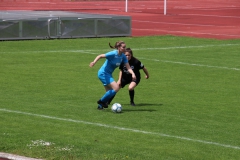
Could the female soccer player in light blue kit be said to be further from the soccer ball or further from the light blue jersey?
the soccer ball

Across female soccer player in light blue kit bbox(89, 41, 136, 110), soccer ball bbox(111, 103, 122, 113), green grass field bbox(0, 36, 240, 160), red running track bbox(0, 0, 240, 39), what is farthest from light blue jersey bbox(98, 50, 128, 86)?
red running track bbox(0, 0, 240, 39)

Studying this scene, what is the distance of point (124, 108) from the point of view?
18.2 m

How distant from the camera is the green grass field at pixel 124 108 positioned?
526 inches

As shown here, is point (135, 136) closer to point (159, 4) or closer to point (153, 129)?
point (153, 129)

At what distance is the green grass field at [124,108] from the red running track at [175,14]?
33.6 feet

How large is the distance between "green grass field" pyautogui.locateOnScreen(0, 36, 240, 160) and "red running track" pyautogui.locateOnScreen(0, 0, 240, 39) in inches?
404

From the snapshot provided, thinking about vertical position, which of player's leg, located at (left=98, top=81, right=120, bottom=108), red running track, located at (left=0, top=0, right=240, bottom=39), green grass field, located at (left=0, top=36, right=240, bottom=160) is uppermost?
player's leg, located at (left=98, top=81, right=120, bottom=108)

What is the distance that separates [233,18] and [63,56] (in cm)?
2499

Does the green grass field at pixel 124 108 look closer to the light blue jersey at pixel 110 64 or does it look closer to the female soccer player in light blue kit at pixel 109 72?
the female soccer player in light blue kit at pixel 109 72

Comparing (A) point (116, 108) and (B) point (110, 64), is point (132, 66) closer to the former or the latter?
(B) point (110, 64)

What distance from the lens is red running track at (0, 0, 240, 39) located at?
138 ft

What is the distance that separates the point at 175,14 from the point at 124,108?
37.3 m

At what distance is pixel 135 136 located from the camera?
14.5 m

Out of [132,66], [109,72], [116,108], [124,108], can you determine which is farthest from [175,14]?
[116,108]
